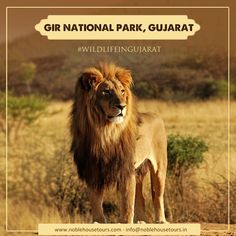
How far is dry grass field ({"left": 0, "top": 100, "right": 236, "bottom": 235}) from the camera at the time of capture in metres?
11.2

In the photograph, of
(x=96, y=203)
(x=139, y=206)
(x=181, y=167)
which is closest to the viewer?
(x=96, y=203)

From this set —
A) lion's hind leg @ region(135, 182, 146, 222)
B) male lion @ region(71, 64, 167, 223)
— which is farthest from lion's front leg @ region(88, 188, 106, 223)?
lion's hind leg @ region(135, 182, 146, 222)

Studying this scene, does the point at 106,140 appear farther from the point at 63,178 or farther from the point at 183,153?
the point at 183,153

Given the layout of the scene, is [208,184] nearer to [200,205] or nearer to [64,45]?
[200,205]

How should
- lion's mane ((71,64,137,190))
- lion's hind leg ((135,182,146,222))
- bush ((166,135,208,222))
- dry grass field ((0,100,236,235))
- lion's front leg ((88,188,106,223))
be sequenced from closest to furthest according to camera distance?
lion's mane ((71,64,137,190))
lion's front leg ((88,188,106,223))
lion's hind leg ((135,182,146,222))
dry grass field ((0,100,236,235))
bush ((166,135,208,222))

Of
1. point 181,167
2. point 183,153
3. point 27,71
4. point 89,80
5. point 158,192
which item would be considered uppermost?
point 27,71

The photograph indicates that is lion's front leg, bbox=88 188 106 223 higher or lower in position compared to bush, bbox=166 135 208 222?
lower

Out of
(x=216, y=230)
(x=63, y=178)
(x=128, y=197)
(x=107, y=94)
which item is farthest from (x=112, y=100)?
(x=216, y=230)

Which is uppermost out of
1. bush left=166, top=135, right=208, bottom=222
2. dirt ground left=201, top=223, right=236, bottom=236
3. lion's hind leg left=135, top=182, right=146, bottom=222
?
bush left=166, top=135, right=208, bottom=222

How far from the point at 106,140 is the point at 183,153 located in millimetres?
1103

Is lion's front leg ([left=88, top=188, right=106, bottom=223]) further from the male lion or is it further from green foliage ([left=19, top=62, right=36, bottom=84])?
green foliage ([left=19, top=62, right=36, bottom=84])

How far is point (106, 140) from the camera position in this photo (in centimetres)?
1070

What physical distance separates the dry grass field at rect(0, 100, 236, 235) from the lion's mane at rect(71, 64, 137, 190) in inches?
16.9

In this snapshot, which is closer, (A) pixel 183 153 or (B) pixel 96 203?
(B) pixel 96 203
